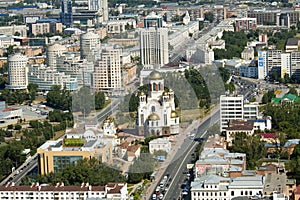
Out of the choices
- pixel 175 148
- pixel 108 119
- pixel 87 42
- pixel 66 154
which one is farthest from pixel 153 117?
pixel 87 42

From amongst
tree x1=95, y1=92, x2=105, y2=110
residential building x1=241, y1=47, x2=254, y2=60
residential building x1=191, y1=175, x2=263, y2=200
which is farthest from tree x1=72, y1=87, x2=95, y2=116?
residential building x1=241, y1=47, x2=254, y2=60

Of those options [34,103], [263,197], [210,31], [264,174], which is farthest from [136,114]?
[210,31]

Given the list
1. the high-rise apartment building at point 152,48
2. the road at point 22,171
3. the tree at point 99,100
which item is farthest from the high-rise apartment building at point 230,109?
the road at point 22,171

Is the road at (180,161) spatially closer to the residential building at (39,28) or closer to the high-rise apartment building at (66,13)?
the residential building at (39,28)

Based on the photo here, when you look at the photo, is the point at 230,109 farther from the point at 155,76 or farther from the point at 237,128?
the point at 155,76

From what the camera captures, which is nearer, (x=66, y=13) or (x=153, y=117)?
(x=153, y=117)

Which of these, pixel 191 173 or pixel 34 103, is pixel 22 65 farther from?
pixel 191 173
